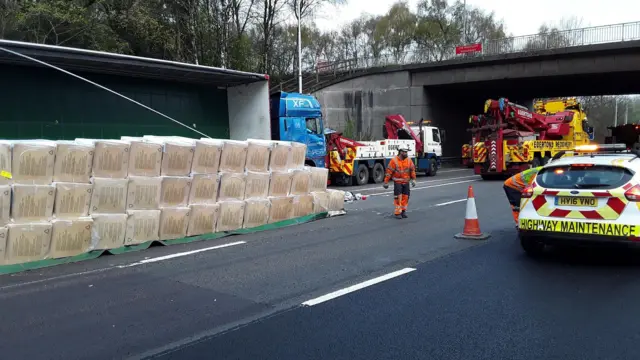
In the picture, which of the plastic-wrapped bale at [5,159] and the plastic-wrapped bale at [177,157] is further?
the plastic-wrapped bale at [177,157]

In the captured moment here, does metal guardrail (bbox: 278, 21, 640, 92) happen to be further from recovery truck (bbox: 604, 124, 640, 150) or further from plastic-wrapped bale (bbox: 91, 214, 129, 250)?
plastic-wrapped bale (bbox: 91, 214, 129, 250)

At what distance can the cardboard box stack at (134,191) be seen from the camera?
729 cm

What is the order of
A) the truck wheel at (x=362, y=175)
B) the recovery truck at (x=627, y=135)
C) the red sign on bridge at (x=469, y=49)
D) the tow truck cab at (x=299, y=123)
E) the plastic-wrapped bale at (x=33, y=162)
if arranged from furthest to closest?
the recovery truck at (x=627, y=135) < the red sign on bridge at (x=469, y=49) < the truck wheel at (x=362, y=175) < the tow truck cab at (x=299, y=123) < the plastic-wrapped bale at (x=33, y=162)

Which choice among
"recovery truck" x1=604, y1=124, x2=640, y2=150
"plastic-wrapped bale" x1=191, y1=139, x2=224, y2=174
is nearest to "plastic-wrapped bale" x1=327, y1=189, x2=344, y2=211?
"plastic-wrapped bale" x1=191, y1=139, x2=224, y2=174

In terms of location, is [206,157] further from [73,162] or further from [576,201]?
[576,201]

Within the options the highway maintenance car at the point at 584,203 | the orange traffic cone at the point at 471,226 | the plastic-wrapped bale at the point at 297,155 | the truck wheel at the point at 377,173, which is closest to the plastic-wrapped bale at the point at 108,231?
the plastic-wrapped bale at the point at 297,155

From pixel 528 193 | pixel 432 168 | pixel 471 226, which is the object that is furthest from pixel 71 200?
pixel 432 168

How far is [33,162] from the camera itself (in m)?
7.38

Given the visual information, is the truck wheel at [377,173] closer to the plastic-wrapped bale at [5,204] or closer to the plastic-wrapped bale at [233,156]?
the plastic-wrapped bale at [233,156]

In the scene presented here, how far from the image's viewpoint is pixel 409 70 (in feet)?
116

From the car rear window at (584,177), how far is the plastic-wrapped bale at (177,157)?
558 cm

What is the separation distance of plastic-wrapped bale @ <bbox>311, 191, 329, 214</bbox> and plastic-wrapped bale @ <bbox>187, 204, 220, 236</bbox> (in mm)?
2634

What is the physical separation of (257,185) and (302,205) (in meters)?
1.37

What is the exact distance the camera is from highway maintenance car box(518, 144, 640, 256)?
6609 mm
